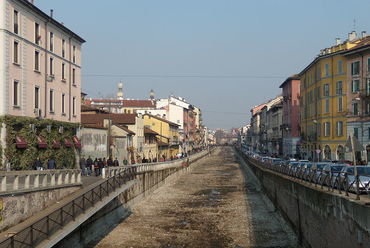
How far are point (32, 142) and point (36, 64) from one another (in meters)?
6.93

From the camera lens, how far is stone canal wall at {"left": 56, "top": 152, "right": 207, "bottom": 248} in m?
23.3

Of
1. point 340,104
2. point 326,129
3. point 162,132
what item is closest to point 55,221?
point 340,104

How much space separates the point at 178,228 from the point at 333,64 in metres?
48.6

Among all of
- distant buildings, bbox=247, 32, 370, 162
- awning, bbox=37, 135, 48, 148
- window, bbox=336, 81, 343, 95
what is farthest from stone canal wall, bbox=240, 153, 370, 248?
window, bbox=336, 81, 343, 95

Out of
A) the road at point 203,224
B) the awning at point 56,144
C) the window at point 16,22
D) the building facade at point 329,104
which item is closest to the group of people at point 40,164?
the awning at point 56,144

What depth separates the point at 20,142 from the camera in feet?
112

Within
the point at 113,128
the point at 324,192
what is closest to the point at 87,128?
the point at 113,128

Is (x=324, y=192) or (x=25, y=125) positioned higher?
(x=25, y=125)

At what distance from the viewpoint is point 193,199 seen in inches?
1800

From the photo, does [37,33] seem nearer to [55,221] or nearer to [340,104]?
[55,221]

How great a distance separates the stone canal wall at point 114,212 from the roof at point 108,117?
11.1m

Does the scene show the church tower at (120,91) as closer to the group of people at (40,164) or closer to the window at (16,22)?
the group of people at (40,164)

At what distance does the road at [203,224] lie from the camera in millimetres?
26109

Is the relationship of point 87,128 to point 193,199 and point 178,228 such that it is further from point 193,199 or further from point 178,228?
point 178,228
